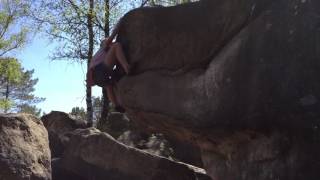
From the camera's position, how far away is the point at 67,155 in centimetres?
1232

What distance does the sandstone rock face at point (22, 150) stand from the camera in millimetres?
10102

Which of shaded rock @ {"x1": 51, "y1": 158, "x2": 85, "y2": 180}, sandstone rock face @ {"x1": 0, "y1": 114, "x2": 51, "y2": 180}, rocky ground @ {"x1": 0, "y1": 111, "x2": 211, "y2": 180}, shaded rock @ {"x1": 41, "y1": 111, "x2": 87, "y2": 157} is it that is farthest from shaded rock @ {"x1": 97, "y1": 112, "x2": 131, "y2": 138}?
sandstone rock face @ {"x1": 0, "y1": 114, "x2": 51, "y2": 180}

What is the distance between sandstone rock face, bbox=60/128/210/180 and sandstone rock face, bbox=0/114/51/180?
1042 mm

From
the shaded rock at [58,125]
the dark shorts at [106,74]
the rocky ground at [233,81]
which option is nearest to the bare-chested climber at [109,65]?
the dark shorts at [106,74]

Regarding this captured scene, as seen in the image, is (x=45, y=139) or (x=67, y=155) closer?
(x=45, y=139)

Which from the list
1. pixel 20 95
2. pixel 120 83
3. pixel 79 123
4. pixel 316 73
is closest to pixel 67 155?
pixel 79 123

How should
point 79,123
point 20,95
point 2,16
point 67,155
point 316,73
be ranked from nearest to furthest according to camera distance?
point 316,73
point 67,155
point 79,123
point 2,16
point 20,95

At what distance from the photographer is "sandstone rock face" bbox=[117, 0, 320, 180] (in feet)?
17.6

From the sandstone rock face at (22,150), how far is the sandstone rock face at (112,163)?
104 cm

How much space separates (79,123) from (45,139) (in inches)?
192

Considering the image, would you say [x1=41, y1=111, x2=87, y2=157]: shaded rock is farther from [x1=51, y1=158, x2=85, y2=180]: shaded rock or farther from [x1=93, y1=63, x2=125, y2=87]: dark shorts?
[x1=93, y1=63, x2=125, y2=87]: dark shorts

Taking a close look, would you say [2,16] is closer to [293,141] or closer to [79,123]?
[79,123]

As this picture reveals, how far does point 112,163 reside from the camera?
448 inches

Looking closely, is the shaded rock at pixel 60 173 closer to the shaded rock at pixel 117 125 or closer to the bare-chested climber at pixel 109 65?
the shaded rock at pixel 117 125
